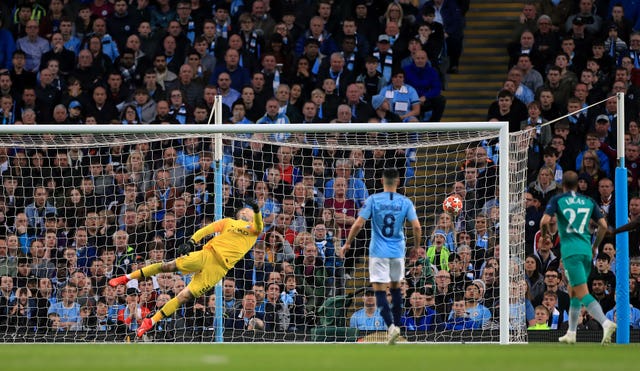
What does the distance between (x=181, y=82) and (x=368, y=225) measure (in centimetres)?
385

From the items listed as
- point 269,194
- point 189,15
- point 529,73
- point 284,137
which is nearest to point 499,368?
point 269,194

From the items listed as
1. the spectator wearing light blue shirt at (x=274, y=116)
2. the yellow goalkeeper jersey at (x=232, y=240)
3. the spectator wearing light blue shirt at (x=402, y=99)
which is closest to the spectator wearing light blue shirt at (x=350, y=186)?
the yellow goalkeeper jersey at (x=232, y=240)

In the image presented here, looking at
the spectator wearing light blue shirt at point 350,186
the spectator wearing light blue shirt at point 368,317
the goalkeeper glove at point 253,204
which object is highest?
the spectator wearing light blue shirt at point 350,186

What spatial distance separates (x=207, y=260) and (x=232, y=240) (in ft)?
1.35

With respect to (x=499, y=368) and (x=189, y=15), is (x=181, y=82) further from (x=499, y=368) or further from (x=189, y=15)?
(x=499, y=368)

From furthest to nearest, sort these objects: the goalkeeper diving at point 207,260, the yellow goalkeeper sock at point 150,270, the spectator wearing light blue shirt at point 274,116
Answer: the spectator wearing light blue shirt at point 274,116
the yellow goalkeeper sock at point 150,270
the goalkeeper diving at point 207,260

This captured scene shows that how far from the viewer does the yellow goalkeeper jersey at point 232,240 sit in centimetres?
1490

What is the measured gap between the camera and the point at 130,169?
1658cm

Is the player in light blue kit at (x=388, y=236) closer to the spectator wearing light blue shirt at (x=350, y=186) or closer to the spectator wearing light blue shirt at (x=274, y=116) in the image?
the spectator wearing light blue shirt at (x=350, y=186)

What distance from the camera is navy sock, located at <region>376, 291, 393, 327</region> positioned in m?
13.3

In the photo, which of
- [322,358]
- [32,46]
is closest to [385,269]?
[322,358]

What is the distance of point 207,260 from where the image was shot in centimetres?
1491

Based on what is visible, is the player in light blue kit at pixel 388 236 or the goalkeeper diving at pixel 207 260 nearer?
the player in light blue kit at pixel 388 236

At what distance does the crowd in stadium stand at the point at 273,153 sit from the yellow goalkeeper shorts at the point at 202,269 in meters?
0.84
